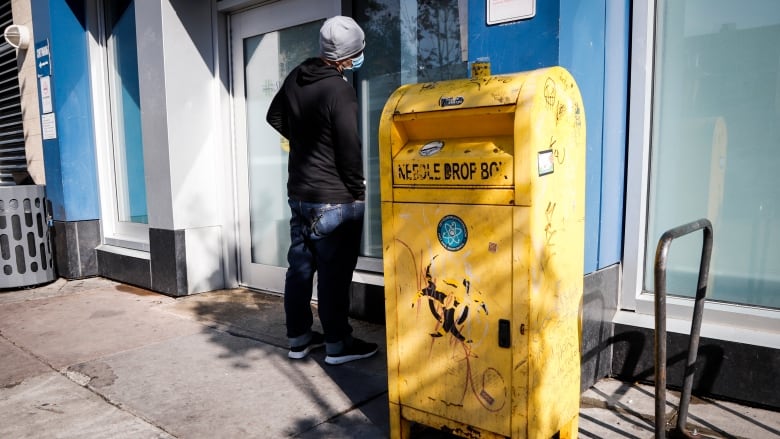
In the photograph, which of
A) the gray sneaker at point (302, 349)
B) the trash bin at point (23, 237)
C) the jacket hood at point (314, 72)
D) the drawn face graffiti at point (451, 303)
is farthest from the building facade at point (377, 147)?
the drawn face graffiti at point (451, 303)

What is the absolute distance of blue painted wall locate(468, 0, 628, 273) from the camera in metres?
2.57

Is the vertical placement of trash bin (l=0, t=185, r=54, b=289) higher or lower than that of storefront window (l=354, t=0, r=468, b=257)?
lower

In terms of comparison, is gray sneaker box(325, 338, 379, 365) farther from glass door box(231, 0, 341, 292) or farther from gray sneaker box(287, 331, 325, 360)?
glass door box(231, 0, 341, 292)

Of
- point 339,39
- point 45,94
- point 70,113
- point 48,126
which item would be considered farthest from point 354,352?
point 45,94

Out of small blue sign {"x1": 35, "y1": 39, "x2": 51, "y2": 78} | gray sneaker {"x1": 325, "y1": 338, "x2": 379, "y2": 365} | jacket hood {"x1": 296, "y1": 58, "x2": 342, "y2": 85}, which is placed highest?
small blue sign {"x1": 35, "y1": 39, "x2": 51, "y2": 78}

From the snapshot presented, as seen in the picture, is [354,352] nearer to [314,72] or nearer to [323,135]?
[323,135]

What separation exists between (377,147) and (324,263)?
4.53 feet

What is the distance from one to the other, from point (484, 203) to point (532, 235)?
216 millimetres

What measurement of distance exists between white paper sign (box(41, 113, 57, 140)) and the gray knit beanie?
4.39 metres

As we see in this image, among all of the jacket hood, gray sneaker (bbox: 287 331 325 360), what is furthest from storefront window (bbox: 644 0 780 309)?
gray sneaker (bbox: 287 331 325 360)

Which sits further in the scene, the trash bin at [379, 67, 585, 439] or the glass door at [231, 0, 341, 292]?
the glass door at [231, 0, 341, 292]

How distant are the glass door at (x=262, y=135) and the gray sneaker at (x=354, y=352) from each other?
1.72 meters

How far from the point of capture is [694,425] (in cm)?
258

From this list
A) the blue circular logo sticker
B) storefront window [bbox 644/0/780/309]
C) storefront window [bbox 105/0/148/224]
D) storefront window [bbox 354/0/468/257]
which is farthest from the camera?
storefront window [bbox 105/0/148/224]
